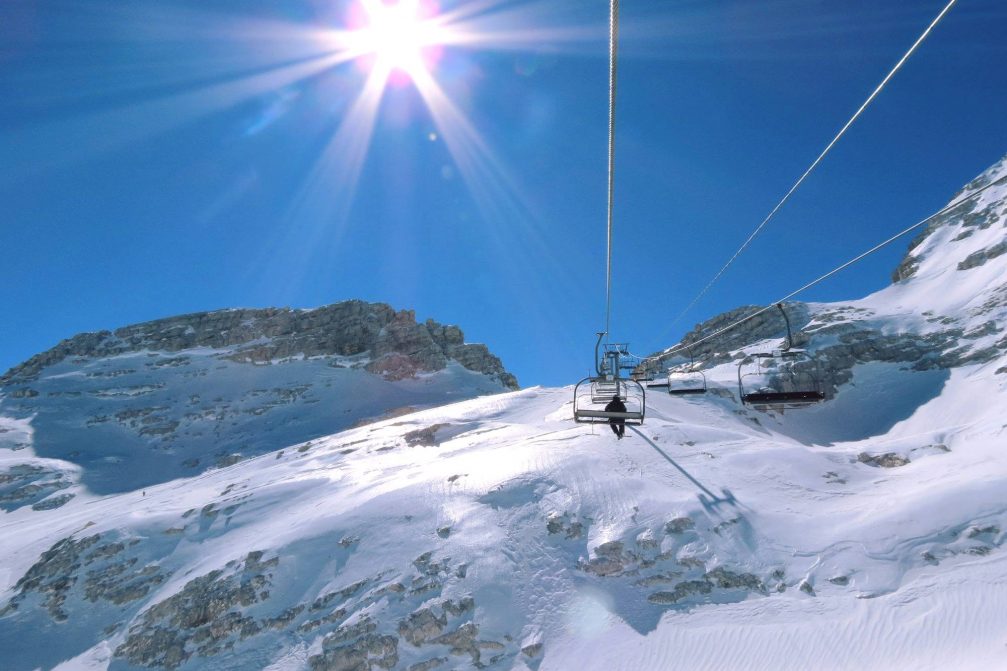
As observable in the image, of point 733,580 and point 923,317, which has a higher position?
point 923,317

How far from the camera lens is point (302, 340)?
87.9 metres

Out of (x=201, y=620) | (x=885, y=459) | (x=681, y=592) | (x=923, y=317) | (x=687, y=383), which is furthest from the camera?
(x=923, y=317)

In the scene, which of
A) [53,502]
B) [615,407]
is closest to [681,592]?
[615,407]

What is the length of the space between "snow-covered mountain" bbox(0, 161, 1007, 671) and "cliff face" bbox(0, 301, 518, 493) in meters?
19.6

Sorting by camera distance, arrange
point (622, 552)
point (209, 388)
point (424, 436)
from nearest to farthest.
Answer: point (622, 552), point (424, 436), point (209, 388)

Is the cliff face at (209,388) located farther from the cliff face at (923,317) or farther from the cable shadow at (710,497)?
the cable shadow at (710,497)

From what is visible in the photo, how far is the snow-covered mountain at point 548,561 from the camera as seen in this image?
16.3 m

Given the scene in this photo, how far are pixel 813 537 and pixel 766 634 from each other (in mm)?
5487

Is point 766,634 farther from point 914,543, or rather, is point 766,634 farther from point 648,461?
point 648,461

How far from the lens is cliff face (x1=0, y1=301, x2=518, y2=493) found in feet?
192

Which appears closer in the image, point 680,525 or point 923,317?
point 680,525

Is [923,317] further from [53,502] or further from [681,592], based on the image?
[53,502]

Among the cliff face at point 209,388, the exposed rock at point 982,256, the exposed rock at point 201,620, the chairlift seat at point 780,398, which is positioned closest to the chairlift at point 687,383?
the chairlift seat at point 780,398

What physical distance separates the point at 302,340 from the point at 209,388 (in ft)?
50.9
